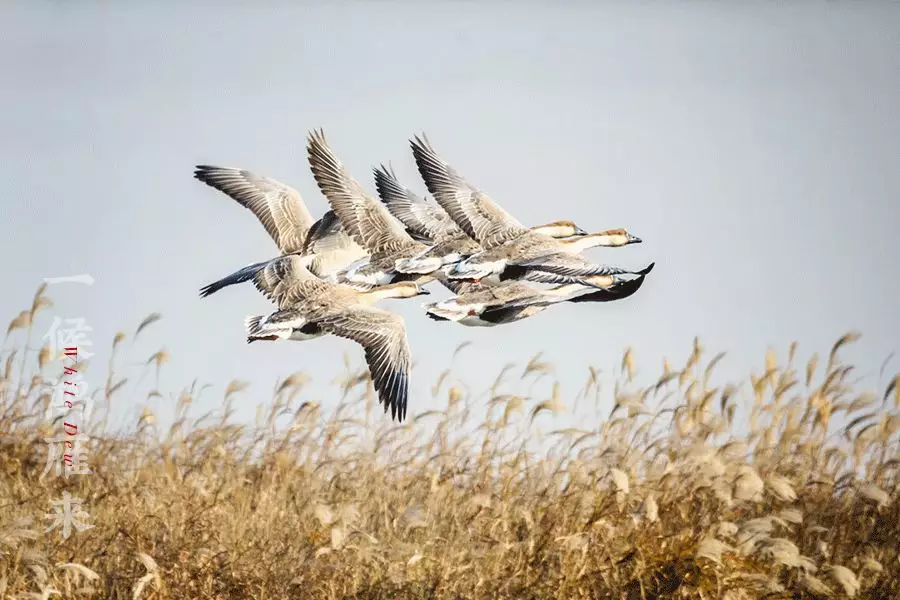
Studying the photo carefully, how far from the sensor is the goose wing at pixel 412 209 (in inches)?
373

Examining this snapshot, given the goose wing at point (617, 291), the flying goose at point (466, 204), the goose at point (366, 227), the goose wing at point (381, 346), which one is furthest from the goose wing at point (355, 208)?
the goose wing at point (617, 291)

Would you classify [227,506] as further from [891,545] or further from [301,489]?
[891,545]

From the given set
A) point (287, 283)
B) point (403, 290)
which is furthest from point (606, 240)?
point (287, 283)

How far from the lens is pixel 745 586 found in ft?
23.2

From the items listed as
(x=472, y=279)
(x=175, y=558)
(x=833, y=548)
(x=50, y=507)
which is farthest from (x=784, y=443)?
(x=50, y=507)

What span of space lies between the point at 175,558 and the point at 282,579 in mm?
576

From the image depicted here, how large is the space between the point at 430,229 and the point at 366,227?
0.71 metres

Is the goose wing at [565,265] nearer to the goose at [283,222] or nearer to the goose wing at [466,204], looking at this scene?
the goose wing at [466,204]

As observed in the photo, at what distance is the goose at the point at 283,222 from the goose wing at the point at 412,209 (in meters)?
0.53

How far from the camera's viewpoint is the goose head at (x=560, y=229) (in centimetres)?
841

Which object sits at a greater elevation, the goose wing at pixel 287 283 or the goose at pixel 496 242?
the goose at pixel 496 242

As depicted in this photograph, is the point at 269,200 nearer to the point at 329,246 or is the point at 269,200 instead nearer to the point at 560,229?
the point at 329,246

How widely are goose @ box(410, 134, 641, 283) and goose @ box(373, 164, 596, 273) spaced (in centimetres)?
10

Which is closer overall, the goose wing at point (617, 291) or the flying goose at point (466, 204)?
the goose wing at point (617, 291)
